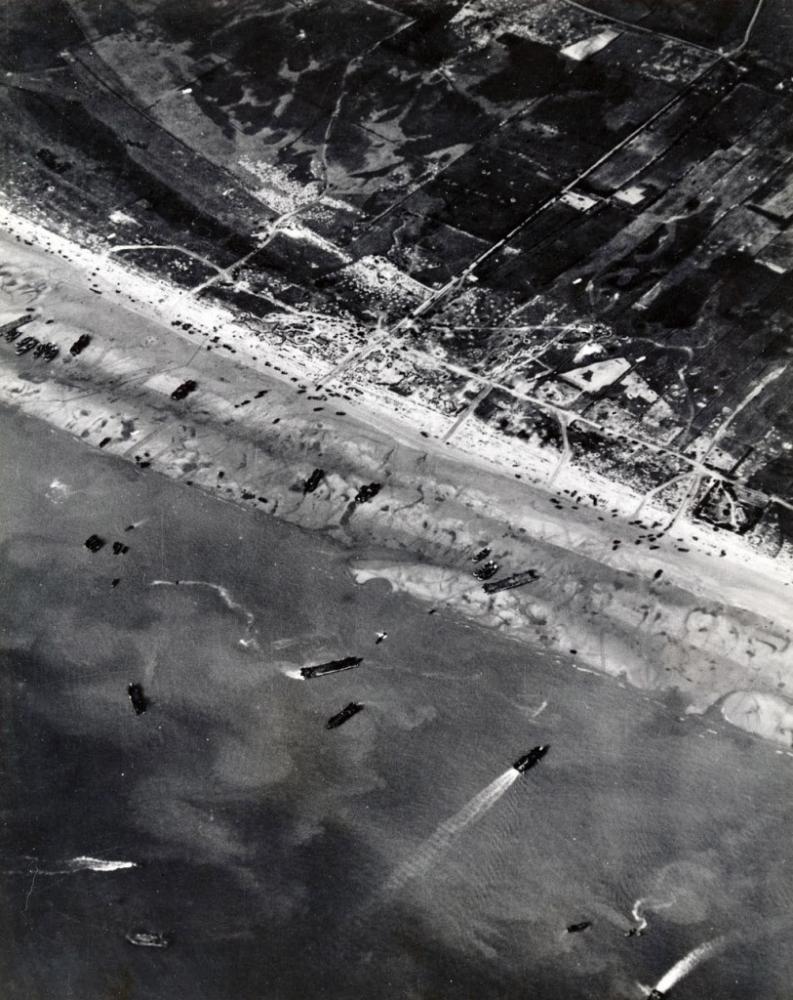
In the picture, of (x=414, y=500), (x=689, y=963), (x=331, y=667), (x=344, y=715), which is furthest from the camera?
(x=414, y=500)

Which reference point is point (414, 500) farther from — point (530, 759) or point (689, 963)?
point (689, 963)

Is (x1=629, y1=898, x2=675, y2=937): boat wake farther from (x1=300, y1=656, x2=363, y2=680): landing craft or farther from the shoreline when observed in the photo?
(x1=300, y1=656, x2=363, y2=680): landing craft

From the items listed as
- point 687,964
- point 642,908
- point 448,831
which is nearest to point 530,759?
point 448,831

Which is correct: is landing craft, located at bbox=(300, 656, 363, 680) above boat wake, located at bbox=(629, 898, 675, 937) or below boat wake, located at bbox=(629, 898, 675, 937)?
above

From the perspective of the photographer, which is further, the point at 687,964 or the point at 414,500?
the point at 414,500

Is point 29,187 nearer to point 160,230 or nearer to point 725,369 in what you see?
point 160,230

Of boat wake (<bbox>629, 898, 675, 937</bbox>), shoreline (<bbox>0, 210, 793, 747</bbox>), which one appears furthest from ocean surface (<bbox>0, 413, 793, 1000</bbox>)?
shoreline (<bbox>0, 210, 793, 747</bbox>)
